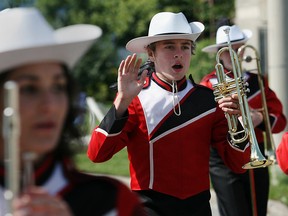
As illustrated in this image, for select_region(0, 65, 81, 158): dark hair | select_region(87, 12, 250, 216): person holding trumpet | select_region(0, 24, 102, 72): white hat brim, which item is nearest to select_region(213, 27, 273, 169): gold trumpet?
select_region(87, 12, 250, 216): person holding trumpet

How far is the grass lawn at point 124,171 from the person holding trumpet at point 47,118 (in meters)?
3.76

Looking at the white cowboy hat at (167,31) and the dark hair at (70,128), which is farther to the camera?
the white cowboy hat at (167,31)

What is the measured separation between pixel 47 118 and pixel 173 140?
6.87ft

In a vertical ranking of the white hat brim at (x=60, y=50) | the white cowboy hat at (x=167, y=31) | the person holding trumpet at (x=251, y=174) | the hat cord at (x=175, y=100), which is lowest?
the person holding trumpet at (x=251, y=174)

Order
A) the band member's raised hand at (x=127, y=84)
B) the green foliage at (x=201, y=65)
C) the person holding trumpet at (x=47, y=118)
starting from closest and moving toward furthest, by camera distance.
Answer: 1. the person holding trumpet at (x=47, y=118)
2. the band member's raised hand at (x=127, y=84)
3. the green foliage at (x=201, y=65)

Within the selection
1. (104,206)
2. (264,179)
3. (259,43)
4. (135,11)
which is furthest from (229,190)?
(135,11)

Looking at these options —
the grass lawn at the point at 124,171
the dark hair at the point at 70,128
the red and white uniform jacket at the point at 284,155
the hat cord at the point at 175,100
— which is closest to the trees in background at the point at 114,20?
the grass lawn at the point at 124,171

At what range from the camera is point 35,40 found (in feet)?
6.42

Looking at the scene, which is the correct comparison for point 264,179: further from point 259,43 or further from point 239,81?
point 259,43

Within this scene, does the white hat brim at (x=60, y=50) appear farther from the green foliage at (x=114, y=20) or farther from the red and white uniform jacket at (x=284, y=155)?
the green foliage at (x=114, y=20)

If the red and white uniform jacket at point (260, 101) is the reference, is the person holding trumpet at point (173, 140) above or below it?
above

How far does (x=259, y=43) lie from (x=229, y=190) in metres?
7.97

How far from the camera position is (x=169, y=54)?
4.14m

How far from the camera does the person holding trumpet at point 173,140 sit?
397cm
